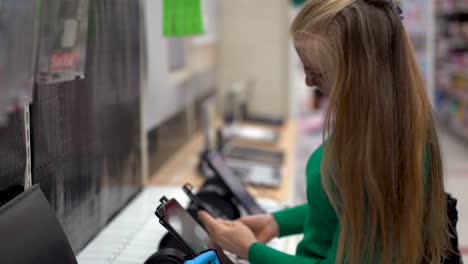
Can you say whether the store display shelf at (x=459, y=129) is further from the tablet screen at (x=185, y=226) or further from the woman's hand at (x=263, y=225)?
the tablet screen at (x=185, y=226)

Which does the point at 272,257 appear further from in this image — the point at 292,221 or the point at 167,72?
the point at 167,72

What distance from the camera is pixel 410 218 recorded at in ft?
3.23

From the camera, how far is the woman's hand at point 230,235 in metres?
1.20

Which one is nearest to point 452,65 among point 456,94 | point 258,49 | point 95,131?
point 456,94

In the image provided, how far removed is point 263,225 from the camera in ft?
4.66

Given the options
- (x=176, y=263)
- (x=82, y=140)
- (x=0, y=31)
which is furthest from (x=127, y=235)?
(x=0, y=31)

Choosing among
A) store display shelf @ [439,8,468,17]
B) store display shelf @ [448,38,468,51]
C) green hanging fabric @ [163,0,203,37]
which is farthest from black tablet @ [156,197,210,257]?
store display shelf @ [448,38,468,51]

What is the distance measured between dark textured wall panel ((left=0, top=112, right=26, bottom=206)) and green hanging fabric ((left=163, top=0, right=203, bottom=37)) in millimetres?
1039

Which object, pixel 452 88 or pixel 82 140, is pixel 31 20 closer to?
pixel 82 140

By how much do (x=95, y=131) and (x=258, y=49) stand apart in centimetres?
251

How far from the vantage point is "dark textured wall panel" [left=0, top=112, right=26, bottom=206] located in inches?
38.0

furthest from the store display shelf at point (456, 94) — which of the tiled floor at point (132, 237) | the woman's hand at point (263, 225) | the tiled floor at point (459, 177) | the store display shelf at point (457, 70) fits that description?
the woman's hand at point (263, 225)

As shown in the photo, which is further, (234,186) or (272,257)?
(234,186)

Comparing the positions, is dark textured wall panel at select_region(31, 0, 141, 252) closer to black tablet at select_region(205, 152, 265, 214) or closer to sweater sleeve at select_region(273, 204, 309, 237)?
black tablet at select_region(205, 152, 265, 214)
